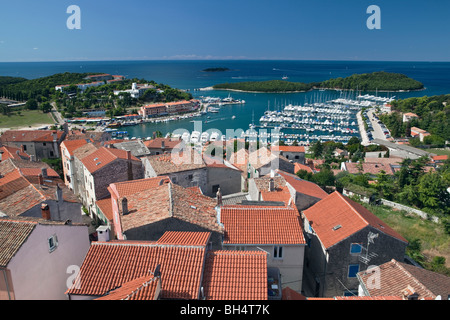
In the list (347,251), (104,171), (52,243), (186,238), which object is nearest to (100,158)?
(104,171)

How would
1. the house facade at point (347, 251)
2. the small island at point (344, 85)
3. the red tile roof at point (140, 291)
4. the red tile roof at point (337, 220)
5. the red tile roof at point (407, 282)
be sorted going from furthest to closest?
the small island at point (344, 85) → the red tile roof at point (337, 220) → the house facade at point (347, 251) → the red tile roof at point (407, 282) → the red tile roof at point (140, 291)

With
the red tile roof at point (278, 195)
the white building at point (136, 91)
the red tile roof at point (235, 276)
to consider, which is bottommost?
the red tile roof at point (278, 195)

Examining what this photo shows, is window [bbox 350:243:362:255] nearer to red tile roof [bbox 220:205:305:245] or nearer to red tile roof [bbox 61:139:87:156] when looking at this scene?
red tile roof [bbox 220:205:305:245]

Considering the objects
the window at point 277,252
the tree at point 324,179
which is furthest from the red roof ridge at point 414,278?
the tree at point 324,179

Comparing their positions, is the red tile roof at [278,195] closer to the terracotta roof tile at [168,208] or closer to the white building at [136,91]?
the terracotta roof tile at [168,208]

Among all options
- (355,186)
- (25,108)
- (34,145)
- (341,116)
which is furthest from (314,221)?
(25,108)

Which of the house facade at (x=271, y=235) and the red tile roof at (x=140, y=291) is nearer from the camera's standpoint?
the red tile roof at (x=140, y=291)

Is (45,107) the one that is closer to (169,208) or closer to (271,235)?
(169,208)
